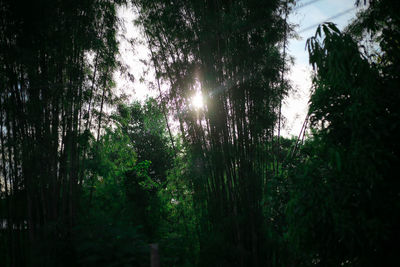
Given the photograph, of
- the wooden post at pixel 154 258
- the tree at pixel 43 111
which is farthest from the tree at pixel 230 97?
the wooden post at pixel 154 258

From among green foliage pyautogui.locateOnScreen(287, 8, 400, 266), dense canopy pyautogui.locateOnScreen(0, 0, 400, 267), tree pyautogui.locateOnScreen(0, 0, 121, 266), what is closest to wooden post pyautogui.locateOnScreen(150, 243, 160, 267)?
dense canopy pyautogui.locateOnScreen(0, 0, 400, 267)

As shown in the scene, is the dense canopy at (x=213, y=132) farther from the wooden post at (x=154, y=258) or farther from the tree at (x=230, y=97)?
the wooden post at (x=154, y=258)

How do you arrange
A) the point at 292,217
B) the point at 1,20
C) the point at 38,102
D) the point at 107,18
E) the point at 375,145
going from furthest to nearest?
the point at 107,18 < the point at 38,102 < the point at 1,20 < the point at 292,217 < the point at 375,145

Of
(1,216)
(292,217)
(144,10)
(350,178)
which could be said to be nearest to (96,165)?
(1,216)

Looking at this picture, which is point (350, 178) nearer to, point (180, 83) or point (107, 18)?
point (180, 83)

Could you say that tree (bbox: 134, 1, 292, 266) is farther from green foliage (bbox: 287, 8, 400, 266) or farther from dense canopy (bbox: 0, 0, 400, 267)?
green foliage (bbox: 287, 8, 400, 266)

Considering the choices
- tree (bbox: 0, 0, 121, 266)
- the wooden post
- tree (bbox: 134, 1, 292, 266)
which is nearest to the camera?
the wooden post

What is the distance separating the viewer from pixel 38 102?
294 cm

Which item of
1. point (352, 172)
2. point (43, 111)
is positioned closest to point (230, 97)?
point (352, 172)

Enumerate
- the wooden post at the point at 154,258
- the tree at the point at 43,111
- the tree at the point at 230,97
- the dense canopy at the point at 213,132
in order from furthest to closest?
1. the tree at the point at 230,97
2. the tree at the point at 43,111
3. the dense canopy at the point at 213,132
4. the wooden post at the point at 154,258

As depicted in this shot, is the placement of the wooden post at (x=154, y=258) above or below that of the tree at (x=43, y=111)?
below

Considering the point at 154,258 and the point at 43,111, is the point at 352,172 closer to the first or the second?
the point at 154,258

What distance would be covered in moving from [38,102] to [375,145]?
11.4 feet

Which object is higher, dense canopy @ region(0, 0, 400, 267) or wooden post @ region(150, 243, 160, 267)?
dense canopy @ region(0, 0, 400, 267)
